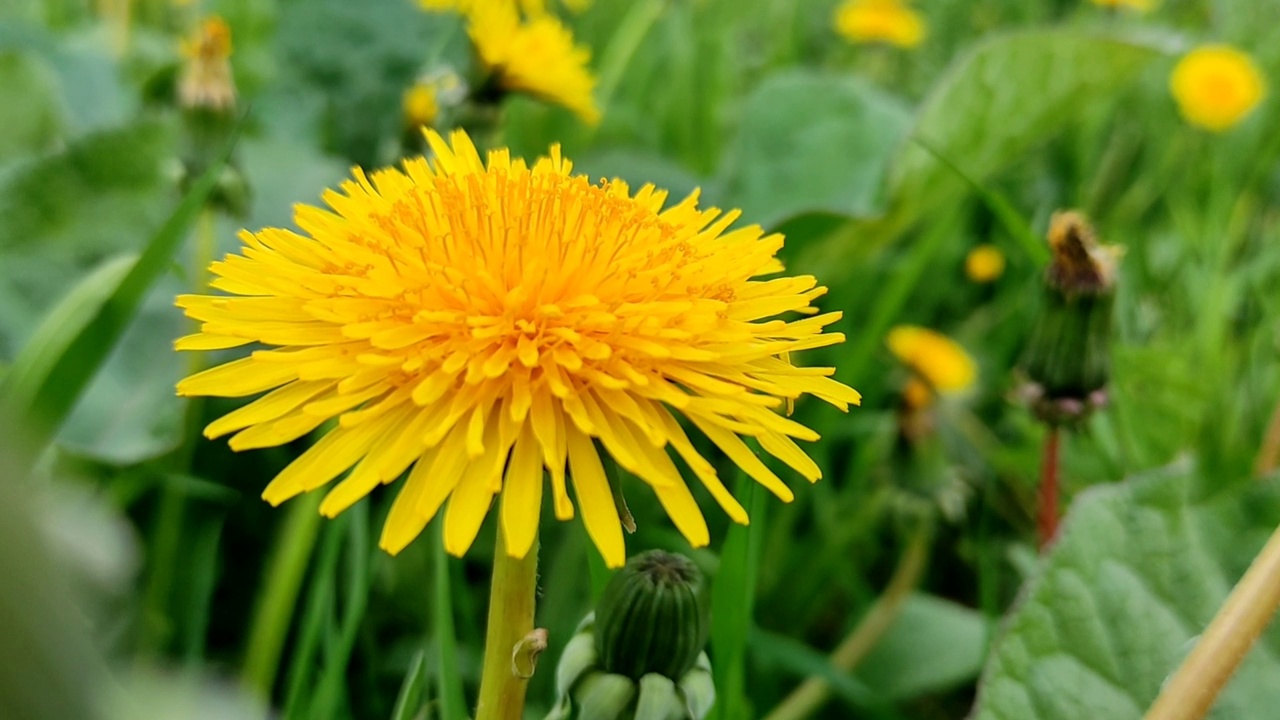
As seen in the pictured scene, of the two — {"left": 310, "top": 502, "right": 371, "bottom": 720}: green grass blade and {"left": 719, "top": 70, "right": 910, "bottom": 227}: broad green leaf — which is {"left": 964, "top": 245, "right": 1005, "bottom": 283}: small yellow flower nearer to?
{"left": 719, "top": 70, "right": 910, "bottom": 227}: broad green leaf

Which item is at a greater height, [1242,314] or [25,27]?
[25,27]

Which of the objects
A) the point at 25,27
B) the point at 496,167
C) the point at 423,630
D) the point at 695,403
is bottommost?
the point at 423,630

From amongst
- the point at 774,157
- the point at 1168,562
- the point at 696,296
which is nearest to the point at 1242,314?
the point at 774,157

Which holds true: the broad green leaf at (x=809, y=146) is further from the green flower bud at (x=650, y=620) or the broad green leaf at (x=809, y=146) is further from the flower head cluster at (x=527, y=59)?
the green flower bud at (x=650, y=620)

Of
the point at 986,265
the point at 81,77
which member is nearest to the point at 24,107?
the point at 81,77

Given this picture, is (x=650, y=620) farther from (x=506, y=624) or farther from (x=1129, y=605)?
(x=1129, y=605)

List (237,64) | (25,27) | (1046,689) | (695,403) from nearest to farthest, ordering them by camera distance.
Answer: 1. (695,403)
2. (1046,689)
3. (25,27)
4. (237,64)

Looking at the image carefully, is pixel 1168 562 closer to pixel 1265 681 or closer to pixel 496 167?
pixel 1265 681
